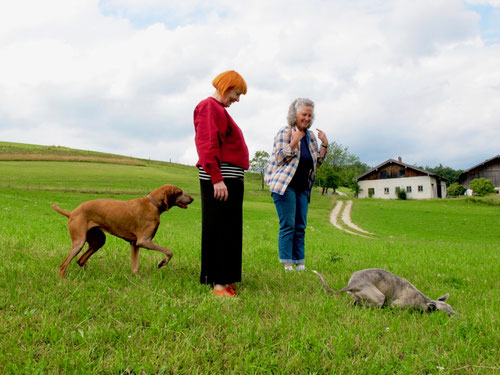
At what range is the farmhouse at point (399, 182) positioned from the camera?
209 feet

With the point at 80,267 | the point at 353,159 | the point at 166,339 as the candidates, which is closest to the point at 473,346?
the point at 166,339

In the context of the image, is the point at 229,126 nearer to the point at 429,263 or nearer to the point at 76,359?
the point at 76,359

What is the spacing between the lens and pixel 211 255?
15.7 ft

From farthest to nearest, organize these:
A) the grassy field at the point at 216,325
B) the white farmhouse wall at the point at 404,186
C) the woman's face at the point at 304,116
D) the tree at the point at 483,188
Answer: the white farmhouse wall at the point at 404,186
the tree at the point at 483,188
the woman's face at the point at 304,116
the grassy field at the point at 216,325

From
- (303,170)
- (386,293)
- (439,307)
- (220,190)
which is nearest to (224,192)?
(220,190)

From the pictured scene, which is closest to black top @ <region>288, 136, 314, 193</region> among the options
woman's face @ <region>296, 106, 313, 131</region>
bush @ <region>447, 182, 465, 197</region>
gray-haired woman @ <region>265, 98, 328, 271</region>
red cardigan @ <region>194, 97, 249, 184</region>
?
gray-haired woman @ <region>265, 98, 328, 271</region>

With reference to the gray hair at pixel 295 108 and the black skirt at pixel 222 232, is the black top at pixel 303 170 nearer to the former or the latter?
the gray hair at pixel 295 108

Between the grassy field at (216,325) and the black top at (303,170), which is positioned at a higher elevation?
the black top at (303,170)

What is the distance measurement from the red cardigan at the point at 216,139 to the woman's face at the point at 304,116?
70.7 inches

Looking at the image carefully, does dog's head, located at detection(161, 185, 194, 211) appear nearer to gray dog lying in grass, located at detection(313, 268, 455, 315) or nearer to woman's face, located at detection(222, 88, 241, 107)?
woman's face, located at detection(222, 88, 241, 107)

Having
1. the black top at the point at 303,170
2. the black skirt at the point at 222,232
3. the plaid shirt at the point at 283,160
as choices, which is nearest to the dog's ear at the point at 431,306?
the black skirt at the point at 222,232

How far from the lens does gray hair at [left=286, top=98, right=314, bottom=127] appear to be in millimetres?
6328

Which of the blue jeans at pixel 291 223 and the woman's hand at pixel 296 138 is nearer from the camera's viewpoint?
the woman's hand at pixel 296 138

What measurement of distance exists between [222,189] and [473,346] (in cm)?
292
